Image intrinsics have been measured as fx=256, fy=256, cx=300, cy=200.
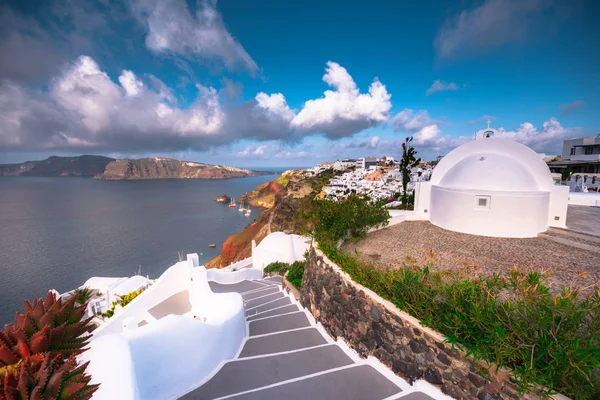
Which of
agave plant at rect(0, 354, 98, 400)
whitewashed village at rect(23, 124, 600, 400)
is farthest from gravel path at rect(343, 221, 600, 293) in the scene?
agave plant at rect(0, 354, 98, 400)

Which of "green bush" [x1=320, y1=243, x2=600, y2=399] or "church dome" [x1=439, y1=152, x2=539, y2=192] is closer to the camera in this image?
"green bush" [x1=320, y1=243, x2=600, y2=399]

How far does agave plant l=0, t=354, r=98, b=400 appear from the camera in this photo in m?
1.79

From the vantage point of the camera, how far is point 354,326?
520 centimetres

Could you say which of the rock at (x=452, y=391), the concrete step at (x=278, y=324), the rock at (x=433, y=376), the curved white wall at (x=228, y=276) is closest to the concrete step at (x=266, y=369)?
the concrete step at (x=278, y=324)

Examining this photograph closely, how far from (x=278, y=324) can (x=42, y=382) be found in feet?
17.5

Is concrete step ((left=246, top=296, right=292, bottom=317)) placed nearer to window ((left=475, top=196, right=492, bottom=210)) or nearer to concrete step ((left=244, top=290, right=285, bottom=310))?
concrete step ((left=244, top=290, right=285, bottom=310))

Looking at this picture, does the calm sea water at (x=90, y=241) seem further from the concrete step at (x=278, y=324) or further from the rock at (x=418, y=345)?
the rock at (x=418, y=345)

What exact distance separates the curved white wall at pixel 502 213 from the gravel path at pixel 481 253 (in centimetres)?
37

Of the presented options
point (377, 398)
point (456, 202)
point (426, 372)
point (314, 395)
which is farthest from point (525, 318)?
point (456, 202)

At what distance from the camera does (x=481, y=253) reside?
7.28 metres

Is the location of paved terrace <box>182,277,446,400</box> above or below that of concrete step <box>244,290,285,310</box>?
above

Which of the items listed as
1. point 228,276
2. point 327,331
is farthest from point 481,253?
point 228,276

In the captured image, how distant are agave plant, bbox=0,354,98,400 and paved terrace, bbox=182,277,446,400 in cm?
239

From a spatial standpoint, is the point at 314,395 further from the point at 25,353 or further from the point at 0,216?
the point at 0,216
